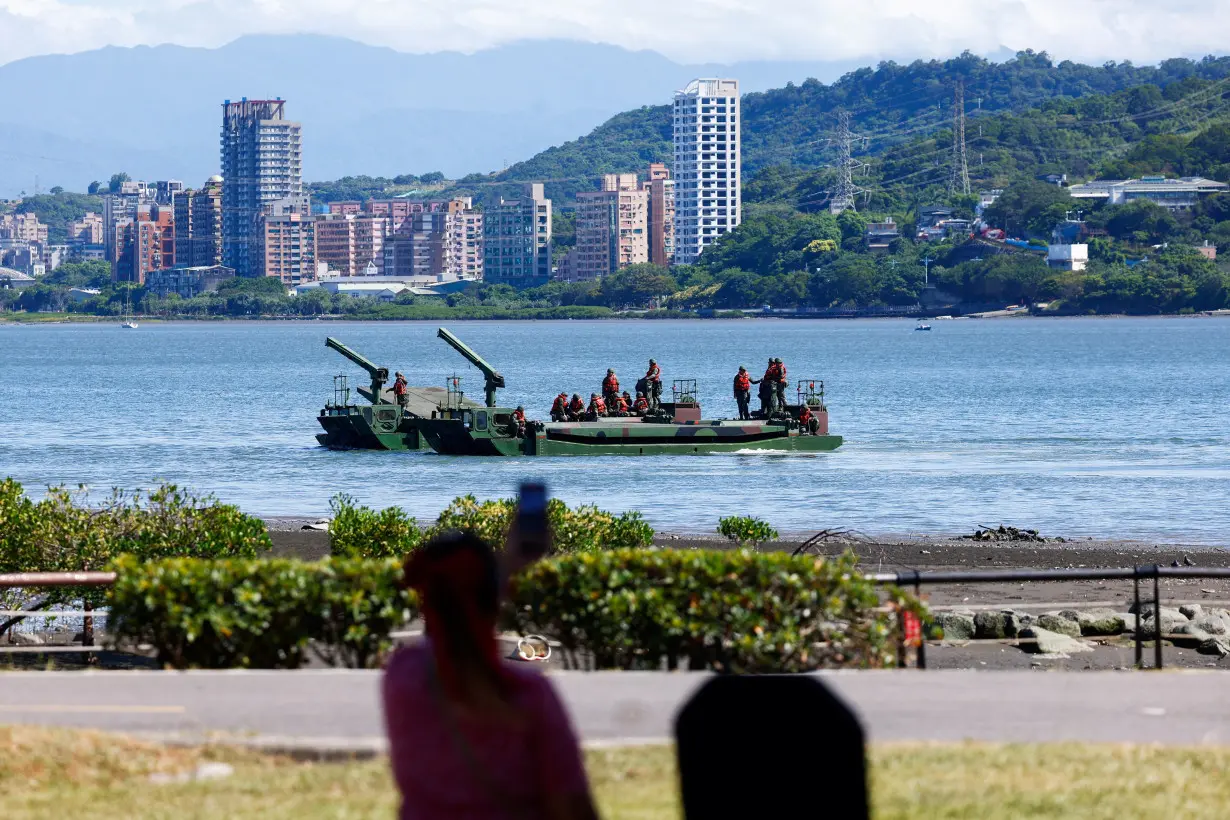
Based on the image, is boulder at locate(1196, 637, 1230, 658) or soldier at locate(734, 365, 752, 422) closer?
boulder at locate(1196, 637, 1230, 658)

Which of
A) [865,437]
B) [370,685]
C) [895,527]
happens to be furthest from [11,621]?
[865,437]

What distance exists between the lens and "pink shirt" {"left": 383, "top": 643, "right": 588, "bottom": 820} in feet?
17.2

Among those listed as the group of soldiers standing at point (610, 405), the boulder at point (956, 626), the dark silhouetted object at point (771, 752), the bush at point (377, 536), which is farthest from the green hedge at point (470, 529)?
the group of soldiers standing at point (610, 405)

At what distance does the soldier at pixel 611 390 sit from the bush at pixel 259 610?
1655 inches

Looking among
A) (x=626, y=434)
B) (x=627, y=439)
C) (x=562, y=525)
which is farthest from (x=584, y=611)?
(x=627, y=439)

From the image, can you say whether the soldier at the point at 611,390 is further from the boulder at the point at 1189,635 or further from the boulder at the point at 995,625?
the boulder at the point at 1189,635

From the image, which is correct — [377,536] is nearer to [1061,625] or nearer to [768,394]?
[1061,625]

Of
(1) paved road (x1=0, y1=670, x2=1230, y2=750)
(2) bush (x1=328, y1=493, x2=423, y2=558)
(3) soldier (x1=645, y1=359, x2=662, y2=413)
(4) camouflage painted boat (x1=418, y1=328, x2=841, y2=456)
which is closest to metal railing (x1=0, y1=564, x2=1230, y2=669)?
(1) paved road (x1=0, y1=670, x2=1230, y2=750)

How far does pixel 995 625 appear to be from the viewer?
64.0ft

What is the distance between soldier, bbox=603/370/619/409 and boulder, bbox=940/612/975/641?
34.6m

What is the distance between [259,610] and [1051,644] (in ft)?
31.2

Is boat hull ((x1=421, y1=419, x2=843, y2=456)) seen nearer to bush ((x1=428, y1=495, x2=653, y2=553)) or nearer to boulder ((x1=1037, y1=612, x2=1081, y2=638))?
bush ((x1=428, y1=495, x2=653, y2=553))

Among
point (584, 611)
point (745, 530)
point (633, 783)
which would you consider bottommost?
Answer: point (745, 530)

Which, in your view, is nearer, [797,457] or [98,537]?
[98,537]
